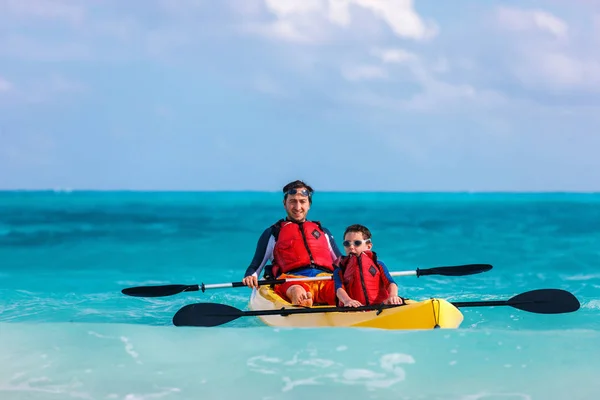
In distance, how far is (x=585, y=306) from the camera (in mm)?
9266

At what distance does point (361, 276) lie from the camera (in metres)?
6.29

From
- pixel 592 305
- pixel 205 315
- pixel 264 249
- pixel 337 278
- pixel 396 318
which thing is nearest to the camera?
pixel 396 318

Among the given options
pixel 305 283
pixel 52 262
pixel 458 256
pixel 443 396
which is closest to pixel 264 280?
pixel 305 283

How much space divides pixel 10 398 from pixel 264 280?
2.86m

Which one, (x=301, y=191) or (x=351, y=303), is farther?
(x=301, y=191)

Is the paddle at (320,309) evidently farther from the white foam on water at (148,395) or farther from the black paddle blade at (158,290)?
the white foam on water at (148,395)

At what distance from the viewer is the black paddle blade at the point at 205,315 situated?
6.49 m

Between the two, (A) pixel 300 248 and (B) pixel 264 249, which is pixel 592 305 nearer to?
(A) pixel 300 248

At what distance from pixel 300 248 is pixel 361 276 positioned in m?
1.23

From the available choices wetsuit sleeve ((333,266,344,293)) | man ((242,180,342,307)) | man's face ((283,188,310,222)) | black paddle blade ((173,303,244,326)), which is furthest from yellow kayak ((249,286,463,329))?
man's face ((283,188,310,222))

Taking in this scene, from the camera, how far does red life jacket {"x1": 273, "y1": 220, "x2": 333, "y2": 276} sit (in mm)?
7367

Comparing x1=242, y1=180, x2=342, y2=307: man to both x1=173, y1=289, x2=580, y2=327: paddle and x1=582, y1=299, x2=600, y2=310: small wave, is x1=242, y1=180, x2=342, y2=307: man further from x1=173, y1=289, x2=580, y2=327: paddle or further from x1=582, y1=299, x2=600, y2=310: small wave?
x1=582, y1=299, x2=600, y2=310: small wave

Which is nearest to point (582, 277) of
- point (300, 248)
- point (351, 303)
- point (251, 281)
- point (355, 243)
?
point (300, 248)

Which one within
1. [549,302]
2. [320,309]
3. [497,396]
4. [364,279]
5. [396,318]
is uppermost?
[364,279]
